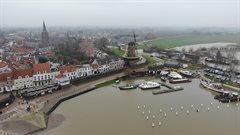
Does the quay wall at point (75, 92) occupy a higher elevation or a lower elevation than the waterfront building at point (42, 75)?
lower

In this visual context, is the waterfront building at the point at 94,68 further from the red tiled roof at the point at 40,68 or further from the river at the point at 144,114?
the red tiled roof at the point at 40,68

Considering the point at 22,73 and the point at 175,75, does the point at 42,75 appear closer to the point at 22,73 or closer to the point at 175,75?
the point at 22,73

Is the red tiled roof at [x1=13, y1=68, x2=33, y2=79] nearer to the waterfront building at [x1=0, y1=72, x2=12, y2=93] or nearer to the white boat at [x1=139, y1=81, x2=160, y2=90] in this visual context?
the waterfront building at [x1=0, y1=72, x2=12, y2=93]

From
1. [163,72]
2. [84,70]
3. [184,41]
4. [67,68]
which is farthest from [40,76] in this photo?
[184,41]

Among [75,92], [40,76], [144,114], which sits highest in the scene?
[40,76]

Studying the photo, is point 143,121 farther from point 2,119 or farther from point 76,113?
point 2,119

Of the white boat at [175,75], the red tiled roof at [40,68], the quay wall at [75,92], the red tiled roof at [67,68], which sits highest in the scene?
the red tiled roof at [40,68]

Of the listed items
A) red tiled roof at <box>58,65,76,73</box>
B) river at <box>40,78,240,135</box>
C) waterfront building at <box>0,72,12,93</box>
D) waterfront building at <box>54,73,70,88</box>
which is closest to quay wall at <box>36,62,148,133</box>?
river at <box>40,78,240,135</box>

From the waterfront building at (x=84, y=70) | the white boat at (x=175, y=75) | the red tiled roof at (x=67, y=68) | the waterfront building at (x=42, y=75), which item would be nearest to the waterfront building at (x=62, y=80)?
the waterfront building at (x=42, y=75)
